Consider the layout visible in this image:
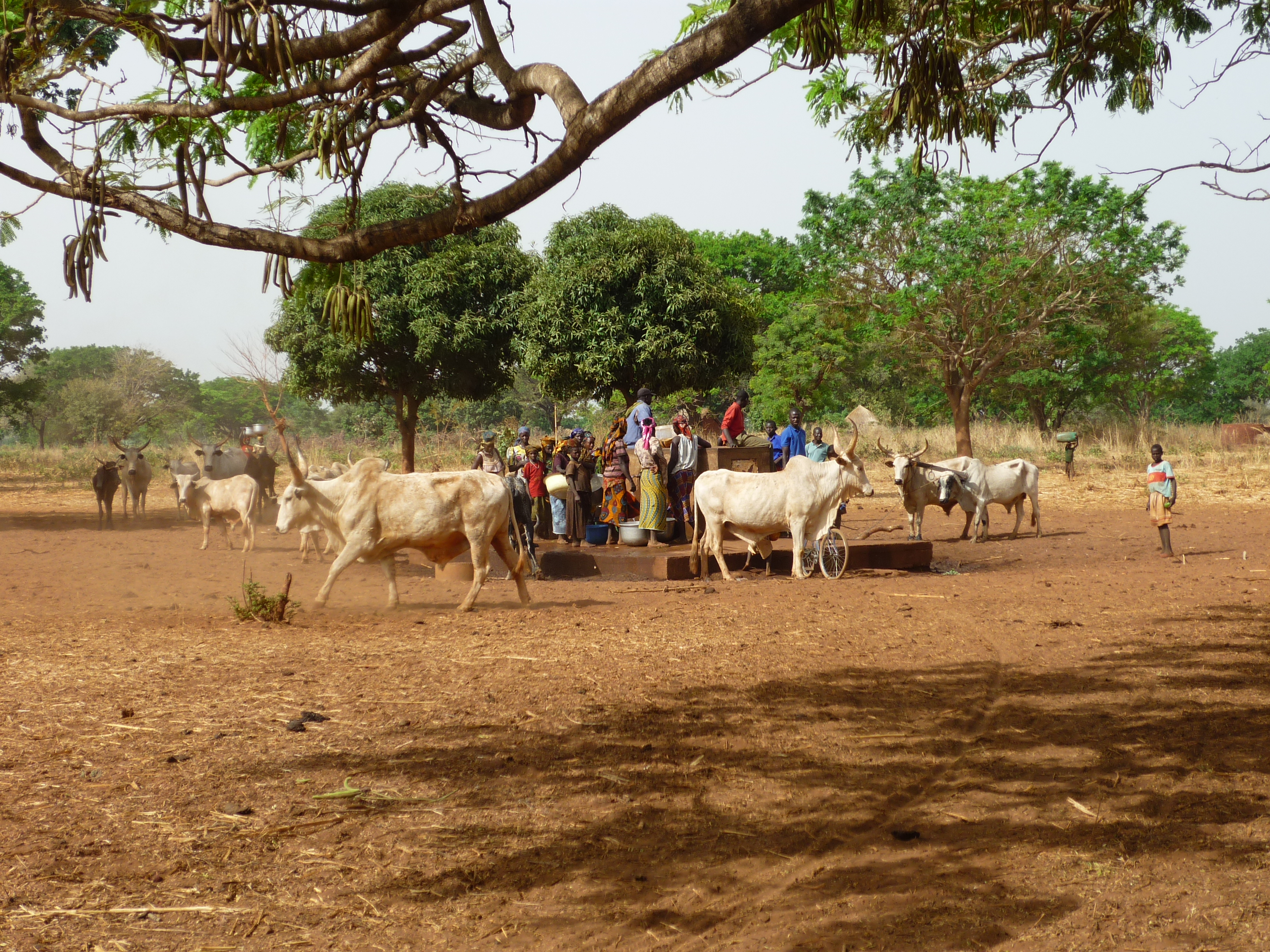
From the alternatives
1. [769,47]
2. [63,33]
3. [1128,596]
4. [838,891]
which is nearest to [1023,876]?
[838,891]

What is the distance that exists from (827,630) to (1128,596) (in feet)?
11.1

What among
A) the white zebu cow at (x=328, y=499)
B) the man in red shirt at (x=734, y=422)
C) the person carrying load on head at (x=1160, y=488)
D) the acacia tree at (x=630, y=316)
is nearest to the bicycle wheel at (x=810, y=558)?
the person carrying load on head at (x=1160, y=488)

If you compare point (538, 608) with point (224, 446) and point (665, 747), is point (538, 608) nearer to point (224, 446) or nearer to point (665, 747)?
point (665, 747)

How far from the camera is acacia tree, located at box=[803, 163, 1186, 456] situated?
27219mm

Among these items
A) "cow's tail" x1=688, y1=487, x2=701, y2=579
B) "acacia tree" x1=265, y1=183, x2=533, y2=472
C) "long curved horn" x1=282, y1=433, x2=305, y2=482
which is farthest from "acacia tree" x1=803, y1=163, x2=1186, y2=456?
"long curved horn" x1=282, y1=433, x2=305, y2=482

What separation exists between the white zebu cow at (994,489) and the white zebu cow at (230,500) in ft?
31.4

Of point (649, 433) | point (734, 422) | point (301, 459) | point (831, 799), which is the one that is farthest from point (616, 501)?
point (831, 799)

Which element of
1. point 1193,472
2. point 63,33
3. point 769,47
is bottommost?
point 1193,472

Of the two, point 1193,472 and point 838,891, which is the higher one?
point 1193,472

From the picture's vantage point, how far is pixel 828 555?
12.2m

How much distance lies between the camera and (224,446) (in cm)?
1873

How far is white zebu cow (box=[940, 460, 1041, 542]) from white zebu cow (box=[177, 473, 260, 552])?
9.57m

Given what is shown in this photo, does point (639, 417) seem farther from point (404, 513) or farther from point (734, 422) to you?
point (404, 513)

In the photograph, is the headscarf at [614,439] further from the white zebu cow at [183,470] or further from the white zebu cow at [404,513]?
the white zebu cow at [183,470]
